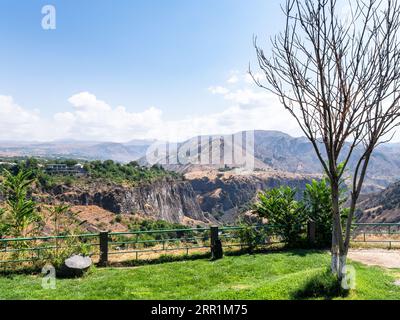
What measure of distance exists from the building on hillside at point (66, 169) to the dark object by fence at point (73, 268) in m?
88.7

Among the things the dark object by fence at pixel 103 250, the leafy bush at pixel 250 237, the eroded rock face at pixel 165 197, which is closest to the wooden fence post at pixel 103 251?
the dark object by fence at pixel 103 250

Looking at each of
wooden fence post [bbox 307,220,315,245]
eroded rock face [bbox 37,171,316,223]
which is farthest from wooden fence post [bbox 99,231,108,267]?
eroded rock face [bbox 37,171,316,223]

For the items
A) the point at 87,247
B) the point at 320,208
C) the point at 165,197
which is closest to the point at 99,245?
the point at 87,247

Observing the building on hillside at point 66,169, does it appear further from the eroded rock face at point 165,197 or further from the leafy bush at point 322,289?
the leafy bush at point 322,289

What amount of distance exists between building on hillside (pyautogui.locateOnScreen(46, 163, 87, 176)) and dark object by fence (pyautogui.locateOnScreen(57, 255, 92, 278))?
88.7 meters

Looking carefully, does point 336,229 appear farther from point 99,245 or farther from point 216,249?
point 99,245

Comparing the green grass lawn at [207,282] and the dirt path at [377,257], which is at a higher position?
the green grass lawn at [207,282]

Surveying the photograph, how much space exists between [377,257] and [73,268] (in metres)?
10.7

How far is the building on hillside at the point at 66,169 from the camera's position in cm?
9469

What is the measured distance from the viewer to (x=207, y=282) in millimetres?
9438

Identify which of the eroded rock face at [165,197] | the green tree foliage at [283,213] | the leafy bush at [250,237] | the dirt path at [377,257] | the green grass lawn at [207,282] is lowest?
the eroded rock face at [165,197]

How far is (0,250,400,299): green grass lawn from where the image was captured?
25.9 feet

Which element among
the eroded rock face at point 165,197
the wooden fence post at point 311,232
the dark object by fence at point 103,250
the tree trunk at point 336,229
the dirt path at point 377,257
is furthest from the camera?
the eroded rock face at point 165,197
